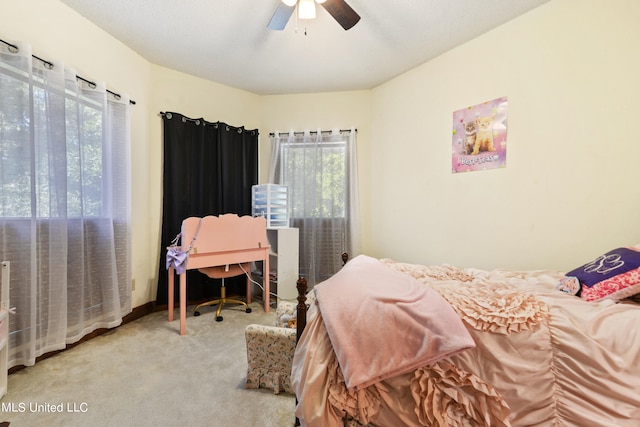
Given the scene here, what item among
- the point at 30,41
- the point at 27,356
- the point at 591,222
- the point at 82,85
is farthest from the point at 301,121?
the point at 27,356

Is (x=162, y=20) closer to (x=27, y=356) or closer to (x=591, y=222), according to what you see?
(x=27, y=356)

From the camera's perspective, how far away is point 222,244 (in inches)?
98.9

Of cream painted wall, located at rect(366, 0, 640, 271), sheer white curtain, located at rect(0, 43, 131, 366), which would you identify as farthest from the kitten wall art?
sheer white curtain, located at rect(0, 43, 131, 366)

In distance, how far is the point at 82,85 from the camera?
209cm

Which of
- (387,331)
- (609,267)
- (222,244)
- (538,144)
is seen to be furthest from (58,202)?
(538,144)

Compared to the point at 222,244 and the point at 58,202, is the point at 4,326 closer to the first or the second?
the point at 58,202

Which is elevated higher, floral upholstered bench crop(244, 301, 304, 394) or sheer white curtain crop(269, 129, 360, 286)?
sheer white curtain crop(269, 129, 360, 286)

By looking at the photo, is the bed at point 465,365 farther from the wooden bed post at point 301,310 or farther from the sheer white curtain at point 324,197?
the sheer white curtain at point 324,197

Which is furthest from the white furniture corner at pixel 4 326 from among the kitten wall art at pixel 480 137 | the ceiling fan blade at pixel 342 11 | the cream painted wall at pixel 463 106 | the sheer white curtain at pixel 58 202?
the kitten wall art at pixel 480 137

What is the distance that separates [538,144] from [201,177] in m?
3.15

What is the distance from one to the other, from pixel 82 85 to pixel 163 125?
80 cm

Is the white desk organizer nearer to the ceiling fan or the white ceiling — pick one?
the white ceiling
